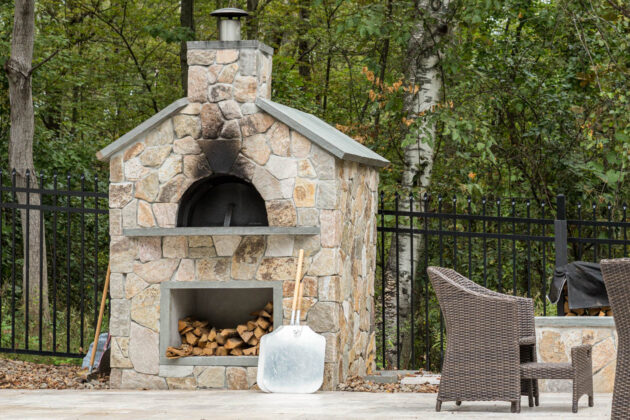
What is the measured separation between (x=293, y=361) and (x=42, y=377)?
2.56m

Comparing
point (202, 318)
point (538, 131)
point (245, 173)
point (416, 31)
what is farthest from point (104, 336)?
point (538, 131)

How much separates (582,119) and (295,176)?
5.38m

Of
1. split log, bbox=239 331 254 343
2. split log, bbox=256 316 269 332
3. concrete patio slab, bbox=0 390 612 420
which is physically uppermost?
split log, bbox=256 316 269 332

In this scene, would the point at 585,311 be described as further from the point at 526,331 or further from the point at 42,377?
the point at 42,377

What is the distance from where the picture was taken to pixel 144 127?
24.7 feet

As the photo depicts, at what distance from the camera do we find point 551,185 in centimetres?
1196

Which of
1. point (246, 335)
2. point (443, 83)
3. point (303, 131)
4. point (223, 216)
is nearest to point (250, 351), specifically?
point (246, 335)

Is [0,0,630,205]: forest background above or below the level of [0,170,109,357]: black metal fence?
above

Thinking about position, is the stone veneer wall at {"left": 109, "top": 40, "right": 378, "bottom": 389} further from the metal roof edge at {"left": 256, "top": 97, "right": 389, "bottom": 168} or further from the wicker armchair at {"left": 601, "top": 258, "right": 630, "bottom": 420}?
the wicker armchair at {"left": 601, "top": 258, "right": 630, "bottom": 420}

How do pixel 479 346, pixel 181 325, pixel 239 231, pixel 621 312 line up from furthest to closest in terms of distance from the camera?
pixel 181 325
pixel 239 231
pixel 479 346
pixel 621 312

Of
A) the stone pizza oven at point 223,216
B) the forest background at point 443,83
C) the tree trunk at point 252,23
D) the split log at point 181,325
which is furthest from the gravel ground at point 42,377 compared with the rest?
the tree trunk at point 252,23

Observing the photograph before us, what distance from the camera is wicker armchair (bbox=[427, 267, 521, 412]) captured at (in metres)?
5.47

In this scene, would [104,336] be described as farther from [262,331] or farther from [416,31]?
[416,31]

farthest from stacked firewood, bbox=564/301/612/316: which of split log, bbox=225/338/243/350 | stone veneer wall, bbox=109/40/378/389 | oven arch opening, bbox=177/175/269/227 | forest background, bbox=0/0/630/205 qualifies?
split log, bbox=225/338/243/350
